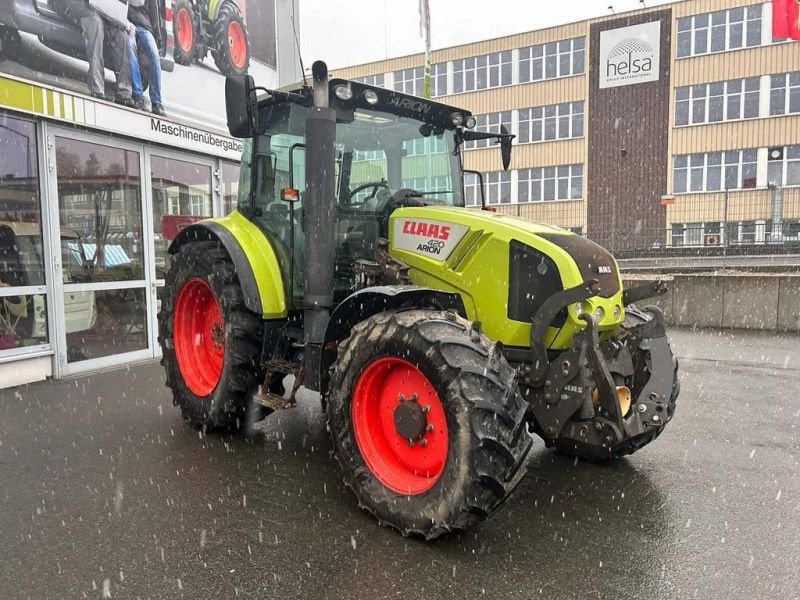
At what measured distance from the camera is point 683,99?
28.4m

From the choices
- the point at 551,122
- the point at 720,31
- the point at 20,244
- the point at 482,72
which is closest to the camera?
the point at 20,244

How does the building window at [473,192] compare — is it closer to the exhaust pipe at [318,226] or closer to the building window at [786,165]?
the exhaust pipe at [318,226]

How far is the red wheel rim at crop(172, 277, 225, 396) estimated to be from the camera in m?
5.11

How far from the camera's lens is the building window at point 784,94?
26312 millimetres

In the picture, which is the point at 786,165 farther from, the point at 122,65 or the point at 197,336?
the point at 197,336

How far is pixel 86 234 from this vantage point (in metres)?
7.24

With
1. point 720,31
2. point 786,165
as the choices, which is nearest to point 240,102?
point 786,165

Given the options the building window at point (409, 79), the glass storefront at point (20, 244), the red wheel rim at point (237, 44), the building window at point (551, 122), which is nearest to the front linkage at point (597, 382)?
the glass storefront at point (20, 244)

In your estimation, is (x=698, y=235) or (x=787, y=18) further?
(x=787, y=18)

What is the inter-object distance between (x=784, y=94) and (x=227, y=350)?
98.2 ft

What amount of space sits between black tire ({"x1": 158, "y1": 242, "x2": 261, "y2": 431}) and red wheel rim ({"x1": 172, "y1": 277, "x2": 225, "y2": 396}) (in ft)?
0.52

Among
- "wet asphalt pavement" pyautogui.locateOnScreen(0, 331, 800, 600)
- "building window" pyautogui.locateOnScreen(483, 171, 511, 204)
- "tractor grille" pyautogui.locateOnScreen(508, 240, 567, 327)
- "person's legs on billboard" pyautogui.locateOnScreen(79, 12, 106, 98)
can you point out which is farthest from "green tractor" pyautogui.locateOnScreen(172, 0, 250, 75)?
"building window" pyautogui.locateOnScreen(483, 171, 511, 204)

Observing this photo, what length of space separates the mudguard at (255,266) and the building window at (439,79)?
32234 millimetres

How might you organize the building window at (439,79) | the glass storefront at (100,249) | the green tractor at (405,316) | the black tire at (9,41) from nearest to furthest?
1. the green tractor at (405,316)
2. the black tire at (9,41)
3. the glass storefront at (100,249)
4. the building window at (439,79)
